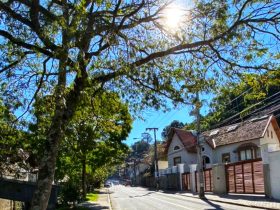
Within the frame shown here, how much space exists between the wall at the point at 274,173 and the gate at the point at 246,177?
260 cm

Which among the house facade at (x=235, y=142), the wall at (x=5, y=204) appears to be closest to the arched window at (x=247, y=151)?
the house facade at (x=235, y=142)

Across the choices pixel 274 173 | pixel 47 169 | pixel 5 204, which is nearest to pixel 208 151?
pixel 274 173

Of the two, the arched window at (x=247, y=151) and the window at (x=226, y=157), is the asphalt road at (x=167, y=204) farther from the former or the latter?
the window at (x=226, y=157)

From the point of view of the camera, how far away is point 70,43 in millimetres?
9977

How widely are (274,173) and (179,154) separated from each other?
37856mm

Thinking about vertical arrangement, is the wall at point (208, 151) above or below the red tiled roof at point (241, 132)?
below

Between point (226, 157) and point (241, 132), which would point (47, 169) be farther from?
point (226, 157)

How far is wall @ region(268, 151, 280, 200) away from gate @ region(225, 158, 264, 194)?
2597mm

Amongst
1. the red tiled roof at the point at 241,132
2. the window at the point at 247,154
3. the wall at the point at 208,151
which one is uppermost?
the red tiled roof at the point at 241,132

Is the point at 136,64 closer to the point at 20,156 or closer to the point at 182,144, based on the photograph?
the point at 20,156

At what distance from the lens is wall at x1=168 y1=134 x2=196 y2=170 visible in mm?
63844

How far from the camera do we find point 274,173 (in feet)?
94.6

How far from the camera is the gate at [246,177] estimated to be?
32.7m

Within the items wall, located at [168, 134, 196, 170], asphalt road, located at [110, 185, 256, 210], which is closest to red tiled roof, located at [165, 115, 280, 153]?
wall, located at [168, 134, 196, 170]
